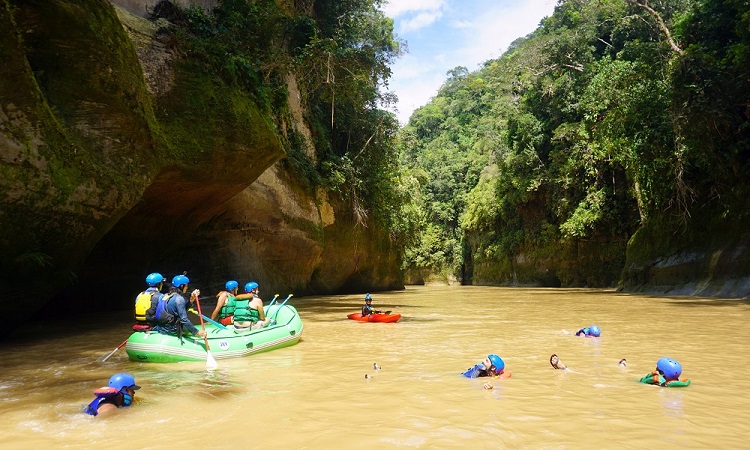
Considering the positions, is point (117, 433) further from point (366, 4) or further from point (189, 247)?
point (366, 4)

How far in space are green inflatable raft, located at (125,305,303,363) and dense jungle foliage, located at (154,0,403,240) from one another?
6.51m

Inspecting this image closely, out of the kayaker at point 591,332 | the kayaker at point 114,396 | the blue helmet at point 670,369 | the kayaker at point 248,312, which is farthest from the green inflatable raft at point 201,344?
the blue helmet at point 670,369

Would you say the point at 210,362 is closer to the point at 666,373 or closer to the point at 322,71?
the point at 666,373

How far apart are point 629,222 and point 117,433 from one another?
83.4ft

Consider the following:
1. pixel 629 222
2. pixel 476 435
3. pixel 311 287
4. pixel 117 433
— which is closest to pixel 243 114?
pixel 117 433

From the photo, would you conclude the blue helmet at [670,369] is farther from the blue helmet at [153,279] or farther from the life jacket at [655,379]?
the blue helmet at [153,279]

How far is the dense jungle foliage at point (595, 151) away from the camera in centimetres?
1485

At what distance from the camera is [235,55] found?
41.4 ft

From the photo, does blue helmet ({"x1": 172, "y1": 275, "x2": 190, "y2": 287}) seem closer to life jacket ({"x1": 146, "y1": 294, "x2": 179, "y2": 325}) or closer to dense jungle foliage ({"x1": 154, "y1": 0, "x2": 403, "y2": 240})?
life jacket ({"x1": 146, "y1": 294, "x2": 179, "y2": 325})

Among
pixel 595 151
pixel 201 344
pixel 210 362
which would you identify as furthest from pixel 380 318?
pixel 595 151

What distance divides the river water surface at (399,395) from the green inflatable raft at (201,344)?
14 cm

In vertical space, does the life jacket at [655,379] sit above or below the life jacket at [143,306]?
below

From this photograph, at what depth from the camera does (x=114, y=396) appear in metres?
4.32

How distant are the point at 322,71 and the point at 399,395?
11.2 meters
